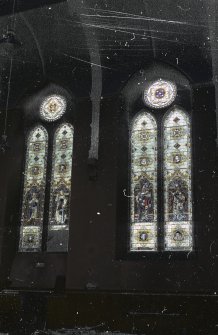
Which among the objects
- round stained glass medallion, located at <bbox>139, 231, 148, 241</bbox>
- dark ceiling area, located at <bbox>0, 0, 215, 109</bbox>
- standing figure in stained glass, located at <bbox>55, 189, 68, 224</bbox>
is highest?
dark ceiling area, located at <bbox>0, 0, 215, 109</bbox>

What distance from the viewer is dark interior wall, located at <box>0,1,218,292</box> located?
11.3 meters

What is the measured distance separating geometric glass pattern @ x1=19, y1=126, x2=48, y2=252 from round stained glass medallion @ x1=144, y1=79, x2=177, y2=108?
115 inches

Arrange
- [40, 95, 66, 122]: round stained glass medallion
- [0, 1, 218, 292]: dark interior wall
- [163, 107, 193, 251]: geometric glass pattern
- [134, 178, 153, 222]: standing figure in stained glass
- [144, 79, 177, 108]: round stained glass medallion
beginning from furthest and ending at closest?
[40, 95, 66, 122]: round stained glass medallion
[144, 79, 177, 108]: round stained glass medallion
[134, 178, 153, 222]: standing figure in stained glass
[163, 107, 193, 251]: geometric glass pattern
[0, 1, 218, 292]: dark interior wall

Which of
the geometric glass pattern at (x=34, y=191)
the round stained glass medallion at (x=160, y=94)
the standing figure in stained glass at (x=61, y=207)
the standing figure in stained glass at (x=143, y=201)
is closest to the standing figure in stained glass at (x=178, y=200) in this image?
the standing figure in stained glass at (x=143, y=201)

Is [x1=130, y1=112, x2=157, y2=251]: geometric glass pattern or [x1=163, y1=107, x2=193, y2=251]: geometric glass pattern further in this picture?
[x1=130, y1=112, x2=157, y2=251]: geometric glass pattern

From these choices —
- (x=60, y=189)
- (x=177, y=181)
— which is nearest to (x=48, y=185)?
(x=60, y=189)

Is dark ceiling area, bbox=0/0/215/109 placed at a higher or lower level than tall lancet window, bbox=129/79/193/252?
higher

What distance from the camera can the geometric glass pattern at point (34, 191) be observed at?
1289 centimetres

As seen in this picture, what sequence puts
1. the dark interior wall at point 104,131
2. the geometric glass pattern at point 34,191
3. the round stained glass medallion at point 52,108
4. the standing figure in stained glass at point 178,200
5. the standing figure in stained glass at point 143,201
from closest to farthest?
the dark interior wall at point 104,131, the standing figure in stained glass at point 178,200, the standing figure in stained glass at point 143,201, the geometric glass pattern at point 34,191, the round stained glass medallion at point 52,108

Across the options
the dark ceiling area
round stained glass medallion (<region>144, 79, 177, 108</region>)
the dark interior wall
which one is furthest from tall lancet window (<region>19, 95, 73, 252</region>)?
round stained glass medallion (<region>144, 79, 177, 108</region>)

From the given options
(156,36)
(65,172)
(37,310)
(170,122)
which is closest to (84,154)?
(65,172)

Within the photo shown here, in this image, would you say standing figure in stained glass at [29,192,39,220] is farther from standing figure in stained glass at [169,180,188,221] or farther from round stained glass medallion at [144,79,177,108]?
round stained glass medallion at [144,79,177,108]

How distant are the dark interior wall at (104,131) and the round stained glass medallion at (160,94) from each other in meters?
0.46

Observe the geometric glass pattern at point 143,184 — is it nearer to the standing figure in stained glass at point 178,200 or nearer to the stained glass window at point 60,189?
the standing figure in stained glass at point 178,200
